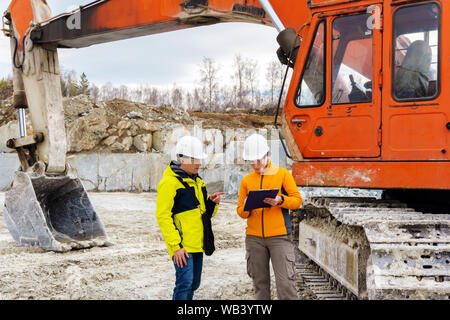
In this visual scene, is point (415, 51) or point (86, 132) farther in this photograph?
point (86, 132)

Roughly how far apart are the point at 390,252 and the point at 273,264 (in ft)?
3.17

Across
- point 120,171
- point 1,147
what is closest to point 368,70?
point 120,171

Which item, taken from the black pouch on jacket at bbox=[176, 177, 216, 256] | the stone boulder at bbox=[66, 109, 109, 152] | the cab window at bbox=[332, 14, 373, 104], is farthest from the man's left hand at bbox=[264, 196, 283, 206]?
the stone boulder at bbox=[66, 109, 109, 152]

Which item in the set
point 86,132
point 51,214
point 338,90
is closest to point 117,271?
point 51,214

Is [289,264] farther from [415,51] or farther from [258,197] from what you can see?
[415,51]

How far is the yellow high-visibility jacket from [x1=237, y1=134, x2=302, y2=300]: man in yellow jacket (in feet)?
1.26

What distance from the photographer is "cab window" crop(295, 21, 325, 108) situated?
4.40 meters

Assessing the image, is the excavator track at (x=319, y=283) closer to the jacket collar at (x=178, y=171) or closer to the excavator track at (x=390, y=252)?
the excavator track at (x=390, y=252)

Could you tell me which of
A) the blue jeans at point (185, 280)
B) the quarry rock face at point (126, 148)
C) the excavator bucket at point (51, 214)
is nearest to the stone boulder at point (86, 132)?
the quarry rock face at point (126, 148)

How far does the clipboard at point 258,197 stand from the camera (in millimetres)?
3709

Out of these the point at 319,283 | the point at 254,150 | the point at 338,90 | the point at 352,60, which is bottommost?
the point at 319,283

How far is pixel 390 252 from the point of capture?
3.32 metres
